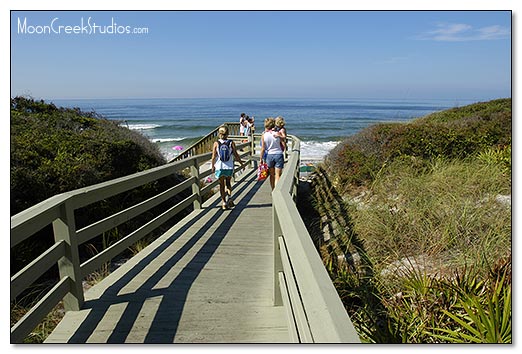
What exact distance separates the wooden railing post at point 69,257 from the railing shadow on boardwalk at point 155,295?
14 centimetres

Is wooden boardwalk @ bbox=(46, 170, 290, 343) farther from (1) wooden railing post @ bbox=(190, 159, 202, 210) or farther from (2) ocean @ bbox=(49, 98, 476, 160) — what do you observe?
(2) ocean @ bbox=(49, 98, 476, 160)

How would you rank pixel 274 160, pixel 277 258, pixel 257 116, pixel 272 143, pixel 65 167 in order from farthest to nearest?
pixel 257 116 < pixel 274 160 < pixel 272 143 < pixel 65 167 < pixel 277 258

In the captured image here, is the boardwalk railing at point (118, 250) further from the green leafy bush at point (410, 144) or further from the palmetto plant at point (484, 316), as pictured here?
the green leafy bush at point (410, 144)

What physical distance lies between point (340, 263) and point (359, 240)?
48 centimetres

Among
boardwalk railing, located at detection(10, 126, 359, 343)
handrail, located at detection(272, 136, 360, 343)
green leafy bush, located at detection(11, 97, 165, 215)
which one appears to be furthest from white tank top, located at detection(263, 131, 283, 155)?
handrail, located at detection(272, 136, 360, 343)

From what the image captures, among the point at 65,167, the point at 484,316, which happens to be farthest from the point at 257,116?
the point at 484,316

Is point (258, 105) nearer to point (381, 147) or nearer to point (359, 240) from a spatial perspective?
point (381, 147)

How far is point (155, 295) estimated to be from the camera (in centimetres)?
346

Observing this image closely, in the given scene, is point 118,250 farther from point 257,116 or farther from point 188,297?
point 257,116

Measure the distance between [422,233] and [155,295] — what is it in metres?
2.93

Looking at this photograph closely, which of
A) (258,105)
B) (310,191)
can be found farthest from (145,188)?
(258,105)

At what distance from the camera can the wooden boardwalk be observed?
289 cm

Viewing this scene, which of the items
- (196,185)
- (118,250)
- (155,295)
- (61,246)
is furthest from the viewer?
(196,185)

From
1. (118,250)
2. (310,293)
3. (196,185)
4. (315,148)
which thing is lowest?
(315,148)
